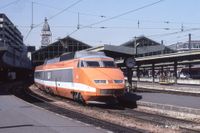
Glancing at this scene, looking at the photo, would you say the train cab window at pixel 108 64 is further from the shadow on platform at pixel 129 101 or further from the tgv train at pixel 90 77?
the shadow on platform at pixel 129 101

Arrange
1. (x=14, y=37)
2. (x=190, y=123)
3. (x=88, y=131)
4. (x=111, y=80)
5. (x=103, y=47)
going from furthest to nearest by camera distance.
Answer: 1. (x=14, y=37)
2. (x=103, y=47)
3. (x=111, y=80)
4. (x=190, y=123)
5. (x=88, y=131)

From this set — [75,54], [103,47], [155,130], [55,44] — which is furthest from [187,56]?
[55,44]

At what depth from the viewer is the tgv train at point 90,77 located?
75.6ft

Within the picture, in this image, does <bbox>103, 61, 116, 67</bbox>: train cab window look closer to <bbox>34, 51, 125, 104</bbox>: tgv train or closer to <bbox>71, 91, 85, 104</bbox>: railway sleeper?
<bbox>34, 51, 125, 104</bbox>: tgv train

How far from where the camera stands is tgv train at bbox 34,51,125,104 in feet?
75.6

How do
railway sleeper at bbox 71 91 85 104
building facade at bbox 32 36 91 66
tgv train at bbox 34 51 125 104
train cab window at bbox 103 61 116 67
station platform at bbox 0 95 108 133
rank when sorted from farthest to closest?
building facade at bbox 32 36 91 66 → train cab window at bbox 103 61 116 67 → railway sleeper at bbox 71 91 85 104 → tgv train at bbox 34 51 125 104 → station platform at bbox 0 95 108 133

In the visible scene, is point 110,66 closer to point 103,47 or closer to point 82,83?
point 82,83

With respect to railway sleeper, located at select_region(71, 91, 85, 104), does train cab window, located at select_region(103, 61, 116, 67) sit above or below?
above

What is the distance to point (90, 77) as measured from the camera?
2344 centimetres

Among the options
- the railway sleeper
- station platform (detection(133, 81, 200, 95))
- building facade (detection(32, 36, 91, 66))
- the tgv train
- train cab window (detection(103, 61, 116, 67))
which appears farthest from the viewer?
building facade (detection(32, 36, 91, 66))

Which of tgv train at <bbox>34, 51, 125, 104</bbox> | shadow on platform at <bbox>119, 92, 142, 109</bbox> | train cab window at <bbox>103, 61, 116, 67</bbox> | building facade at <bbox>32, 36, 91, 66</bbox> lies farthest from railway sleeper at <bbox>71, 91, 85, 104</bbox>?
building facade at <bbox>32, 36, 91, 66</bbox>

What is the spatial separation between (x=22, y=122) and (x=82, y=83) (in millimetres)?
9004

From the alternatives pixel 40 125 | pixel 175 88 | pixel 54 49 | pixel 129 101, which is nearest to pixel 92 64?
pixel 129 101

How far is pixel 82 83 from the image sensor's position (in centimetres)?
2417
